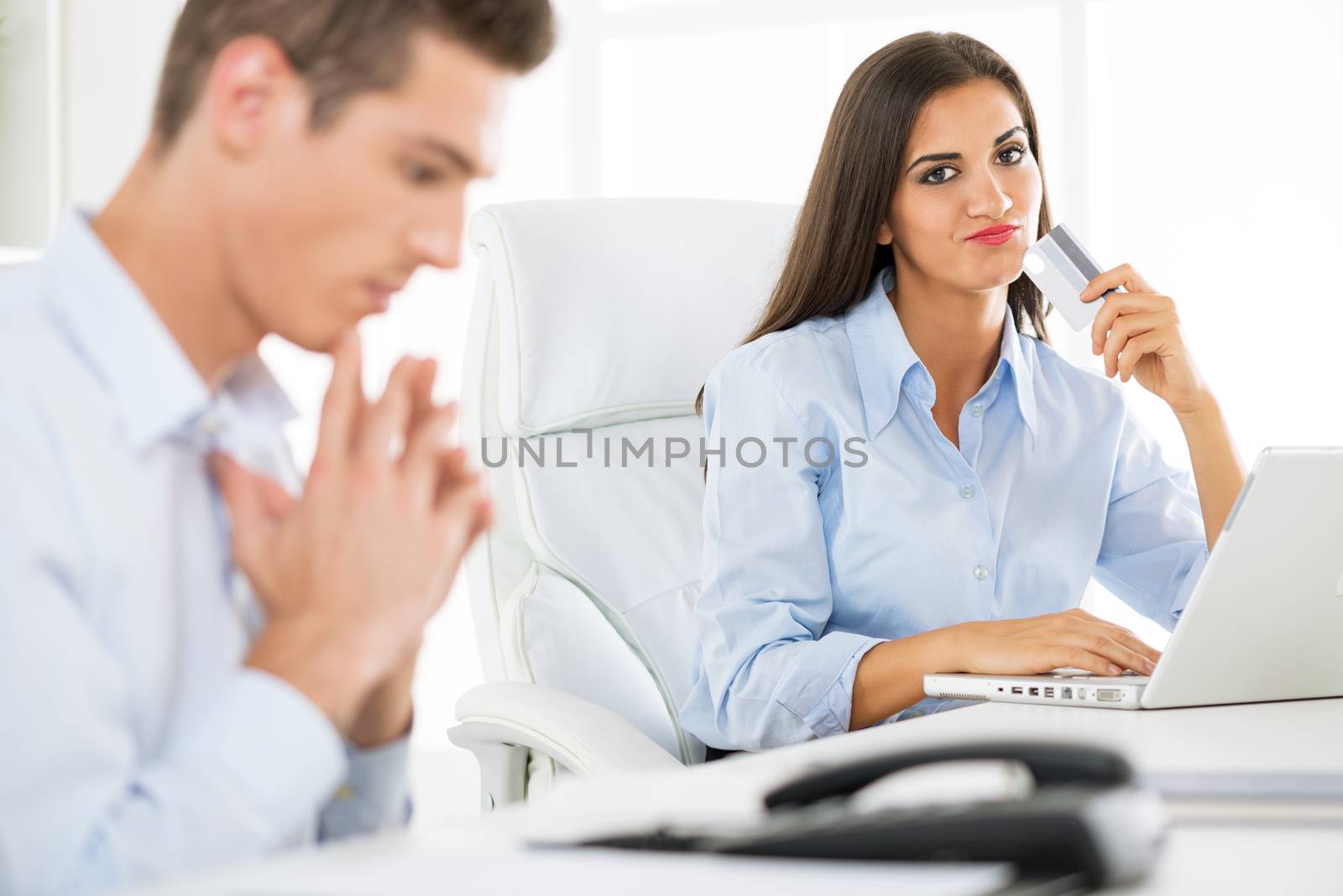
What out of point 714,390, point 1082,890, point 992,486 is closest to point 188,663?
point 1082,890

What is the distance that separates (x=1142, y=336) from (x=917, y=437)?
0.96ft

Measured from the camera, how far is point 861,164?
1631mm

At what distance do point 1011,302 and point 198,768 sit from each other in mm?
1492

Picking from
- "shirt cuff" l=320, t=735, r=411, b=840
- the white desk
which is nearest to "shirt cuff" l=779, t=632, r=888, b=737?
the white desk

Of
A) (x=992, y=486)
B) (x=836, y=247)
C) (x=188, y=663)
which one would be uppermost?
(x=836, y=247)

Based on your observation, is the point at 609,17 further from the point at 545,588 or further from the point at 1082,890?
the point at 1082,890

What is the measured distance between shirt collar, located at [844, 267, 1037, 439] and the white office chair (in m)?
0.19

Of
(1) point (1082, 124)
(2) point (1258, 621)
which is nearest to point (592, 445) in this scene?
(2) point (1258, 621)

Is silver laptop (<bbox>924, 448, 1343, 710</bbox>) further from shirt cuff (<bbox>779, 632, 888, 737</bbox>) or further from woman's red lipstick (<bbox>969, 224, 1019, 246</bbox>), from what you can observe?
woman's red lipstick (<bbox>969, 224, 1019, 246</bbox>)

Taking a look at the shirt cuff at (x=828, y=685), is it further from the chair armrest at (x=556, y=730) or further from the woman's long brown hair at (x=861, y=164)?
the woman's long brown hair at (x=861, y=164)

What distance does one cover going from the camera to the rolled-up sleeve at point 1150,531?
1.69m

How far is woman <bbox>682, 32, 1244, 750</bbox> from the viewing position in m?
1.47

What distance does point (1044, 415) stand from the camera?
1.70 m

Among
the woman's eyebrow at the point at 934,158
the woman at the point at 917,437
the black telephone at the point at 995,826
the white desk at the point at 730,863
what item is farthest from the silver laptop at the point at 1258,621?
the woman's eyebrow at the point at 934,158
